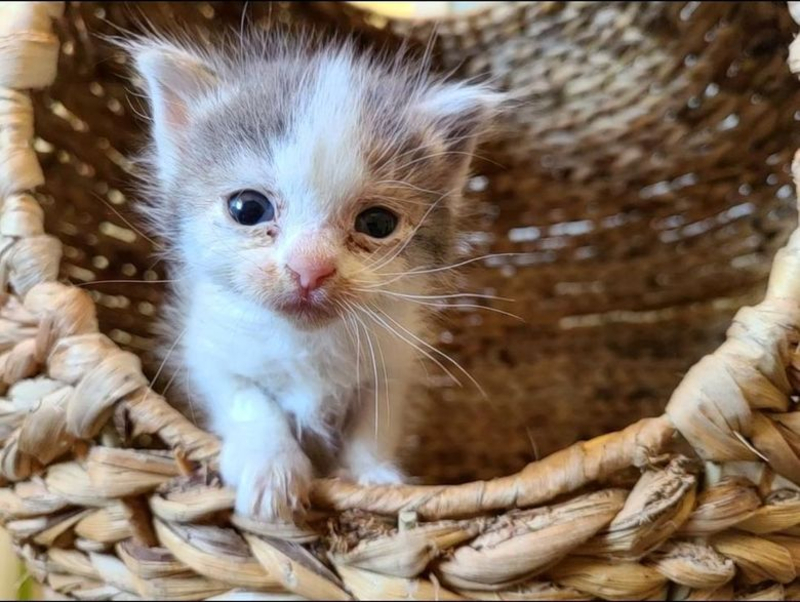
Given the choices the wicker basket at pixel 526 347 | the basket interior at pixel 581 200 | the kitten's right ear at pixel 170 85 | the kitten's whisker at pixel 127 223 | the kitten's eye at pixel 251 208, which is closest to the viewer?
the wicker basket at pixel 526 347

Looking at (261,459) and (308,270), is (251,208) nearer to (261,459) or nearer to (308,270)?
(308,270)

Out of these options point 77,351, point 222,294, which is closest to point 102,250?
point 222,294

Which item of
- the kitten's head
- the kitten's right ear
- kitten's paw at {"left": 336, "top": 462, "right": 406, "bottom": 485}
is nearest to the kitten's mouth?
the kitten's head

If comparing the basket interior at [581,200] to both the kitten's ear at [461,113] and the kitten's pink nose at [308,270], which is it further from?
the kitten's pink nose at [308,270]

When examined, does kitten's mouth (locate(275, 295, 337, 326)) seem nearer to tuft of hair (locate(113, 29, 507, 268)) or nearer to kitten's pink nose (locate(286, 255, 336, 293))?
kitten's pink nose (locate(286, 255, 336, 293))

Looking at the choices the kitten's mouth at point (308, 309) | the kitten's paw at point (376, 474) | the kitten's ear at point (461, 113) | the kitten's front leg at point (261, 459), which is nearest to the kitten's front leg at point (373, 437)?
the kitten's paw at point (376, 474)

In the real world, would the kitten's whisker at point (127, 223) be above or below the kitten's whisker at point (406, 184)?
above

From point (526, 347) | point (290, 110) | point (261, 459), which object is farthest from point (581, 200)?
point (261, 459)
